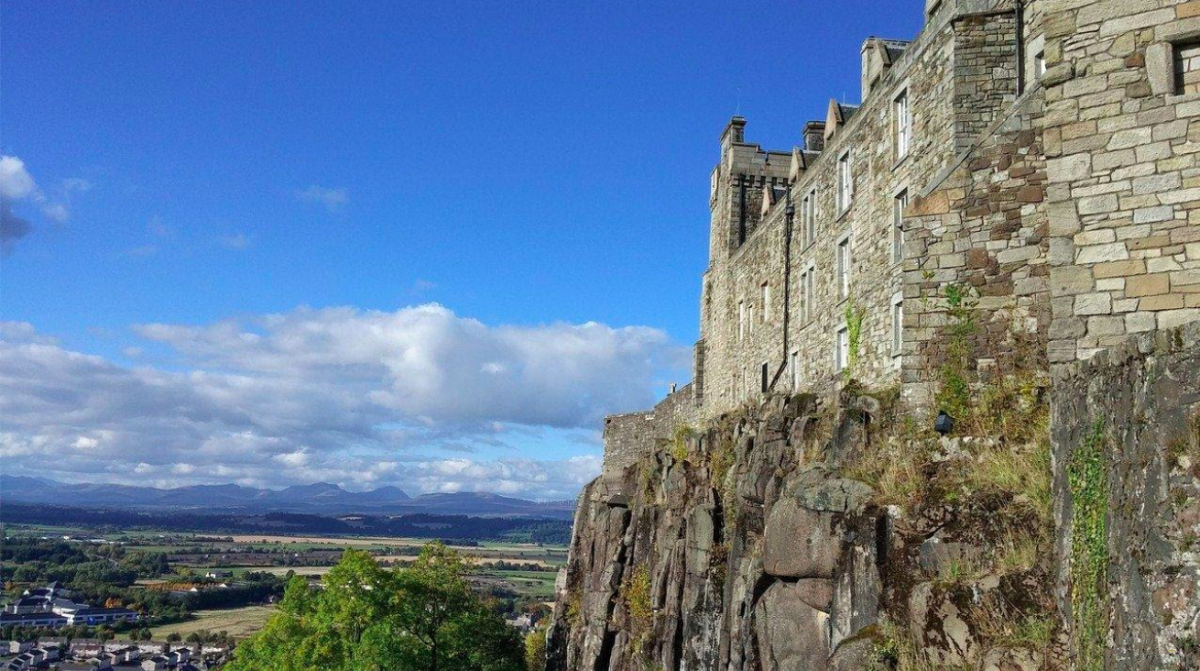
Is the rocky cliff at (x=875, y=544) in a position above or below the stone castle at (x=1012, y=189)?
below

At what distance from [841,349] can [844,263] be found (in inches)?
99.9

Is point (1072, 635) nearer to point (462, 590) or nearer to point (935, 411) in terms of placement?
point (935, 411)

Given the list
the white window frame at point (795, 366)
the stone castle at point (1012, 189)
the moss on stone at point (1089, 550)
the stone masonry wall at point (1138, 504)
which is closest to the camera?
the stone masonry wall at point (1138, 504)

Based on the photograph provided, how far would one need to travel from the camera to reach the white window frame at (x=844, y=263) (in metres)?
27.7

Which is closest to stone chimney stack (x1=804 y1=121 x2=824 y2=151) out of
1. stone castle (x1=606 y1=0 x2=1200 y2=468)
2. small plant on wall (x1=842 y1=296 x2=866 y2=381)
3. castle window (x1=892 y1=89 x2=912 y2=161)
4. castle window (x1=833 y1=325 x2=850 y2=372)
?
stone castle (x1=606 y1=0 x2=1200 y2=468)

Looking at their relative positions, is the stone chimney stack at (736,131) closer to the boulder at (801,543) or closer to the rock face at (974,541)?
the rock face at (974,541)

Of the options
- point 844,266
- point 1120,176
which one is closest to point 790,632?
point 1120,176

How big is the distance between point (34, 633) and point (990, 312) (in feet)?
414

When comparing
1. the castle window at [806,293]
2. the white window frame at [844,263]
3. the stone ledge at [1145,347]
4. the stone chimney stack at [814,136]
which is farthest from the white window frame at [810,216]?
the stone ledge at [1145,347]

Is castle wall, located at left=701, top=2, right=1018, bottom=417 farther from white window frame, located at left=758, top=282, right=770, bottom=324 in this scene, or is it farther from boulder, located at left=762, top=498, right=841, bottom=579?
boulder, located at left=762, top=498, right=841, bottom=579

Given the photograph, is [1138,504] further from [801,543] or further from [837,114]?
[837,114]

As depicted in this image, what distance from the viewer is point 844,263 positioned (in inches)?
1111

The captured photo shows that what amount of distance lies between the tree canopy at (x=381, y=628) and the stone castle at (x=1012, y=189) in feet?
55.4

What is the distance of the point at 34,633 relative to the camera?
Answer: 112875 mm
